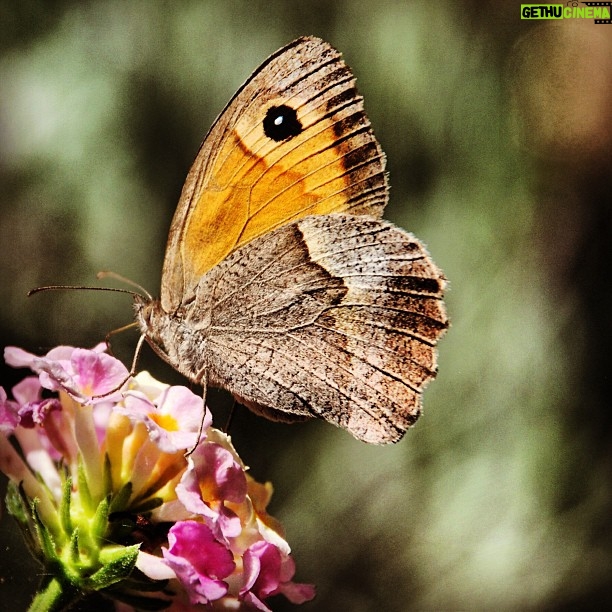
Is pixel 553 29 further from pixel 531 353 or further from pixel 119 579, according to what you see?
pixel 119 579

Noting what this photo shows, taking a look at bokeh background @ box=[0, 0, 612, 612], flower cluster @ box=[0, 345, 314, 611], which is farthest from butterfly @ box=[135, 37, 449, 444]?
bokeh background @ box=[0, 0, 612, 612]

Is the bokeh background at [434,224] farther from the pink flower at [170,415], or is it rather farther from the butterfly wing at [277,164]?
the pink flower at [170,415]

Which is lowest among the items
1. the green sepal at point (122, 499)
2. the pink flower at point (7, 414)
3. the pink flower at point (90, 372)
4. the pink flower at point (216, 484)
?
the green sepal at point (122, 499)

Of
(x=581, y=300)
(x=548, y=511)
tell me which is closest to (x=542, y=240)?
(x=581, y=300)

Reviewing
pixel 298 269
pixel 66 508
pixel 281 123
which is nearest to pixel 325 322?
pixel 298 269

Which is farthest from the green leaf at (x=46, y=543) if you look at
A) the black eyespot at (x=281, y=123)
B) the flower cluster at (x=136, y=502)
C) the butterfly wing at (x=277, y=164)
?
the black eyespot at (x=281, y=123)
